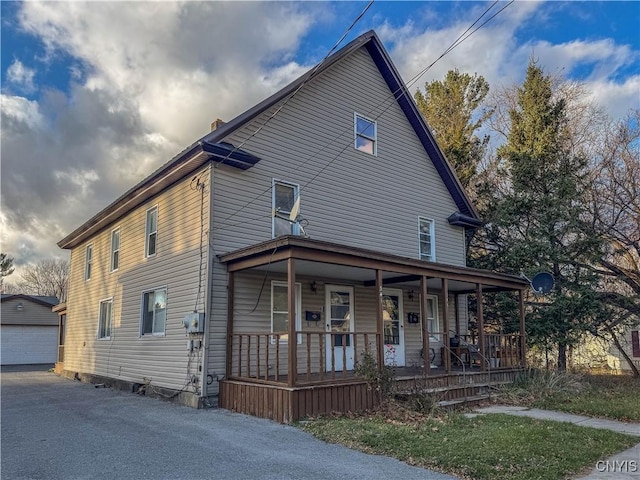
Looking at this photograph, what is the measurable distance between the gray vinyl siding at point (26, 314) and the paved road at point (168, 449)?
19161 millimetres

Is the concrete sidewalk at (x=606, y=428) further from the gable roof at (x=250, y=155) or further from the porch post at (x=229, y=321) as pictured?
the gable roof at (x=250, y=155)

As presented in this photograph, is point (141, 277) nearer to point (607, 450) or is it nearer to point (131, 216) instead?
point (131, 216)

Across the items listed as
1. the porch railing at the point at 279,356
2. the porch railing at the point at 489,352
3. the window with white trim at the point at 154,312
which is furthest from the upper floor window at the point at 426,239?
the window with white trim at the point at 154,312

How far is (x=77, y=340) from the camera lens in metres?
16.9

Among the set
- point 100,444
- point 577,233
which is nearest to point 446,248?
point 577,233

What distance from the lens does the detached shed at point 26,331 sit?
25094mm

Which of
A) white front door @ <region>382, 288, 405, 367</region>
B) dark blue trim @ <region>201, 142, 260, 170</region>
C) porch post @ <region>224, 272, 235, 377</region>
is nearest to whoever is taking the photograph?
porch post @ <region>224, 272, 235, 377</region>

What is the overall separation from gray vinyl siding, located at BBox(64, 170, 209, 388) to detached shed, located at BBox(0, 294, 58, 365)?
10.8 meters

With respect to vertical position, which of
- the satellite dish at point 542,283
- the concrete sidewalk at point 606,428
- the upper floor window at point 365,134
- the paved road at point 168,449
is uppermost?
the upper floor window at point 365,134

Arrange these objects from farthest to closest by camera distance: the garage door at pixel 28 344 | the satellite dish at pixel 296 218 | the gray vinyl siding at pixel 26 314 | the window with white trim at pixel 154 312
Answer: the gray vinyl siding at pixel 26 314 → the garage door at pixel 28 344 → the window with white trim at pixel 154 312 → the satellite dish at pixel 296 218

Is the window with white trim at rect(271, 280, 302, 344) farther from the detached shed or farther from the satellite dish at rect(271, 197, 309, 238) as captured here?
the detached shed

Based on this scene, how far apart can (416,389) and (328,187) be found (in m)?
5.44

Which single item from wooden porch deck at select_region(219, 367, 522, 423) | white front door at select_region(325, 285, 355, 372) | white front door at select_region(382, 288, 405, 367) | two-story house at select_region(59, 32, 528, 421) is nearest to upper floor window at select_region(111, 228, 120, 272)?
two-story house at select_region(59, 32, 528, 421)

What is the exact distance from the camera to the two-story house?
9195mm
